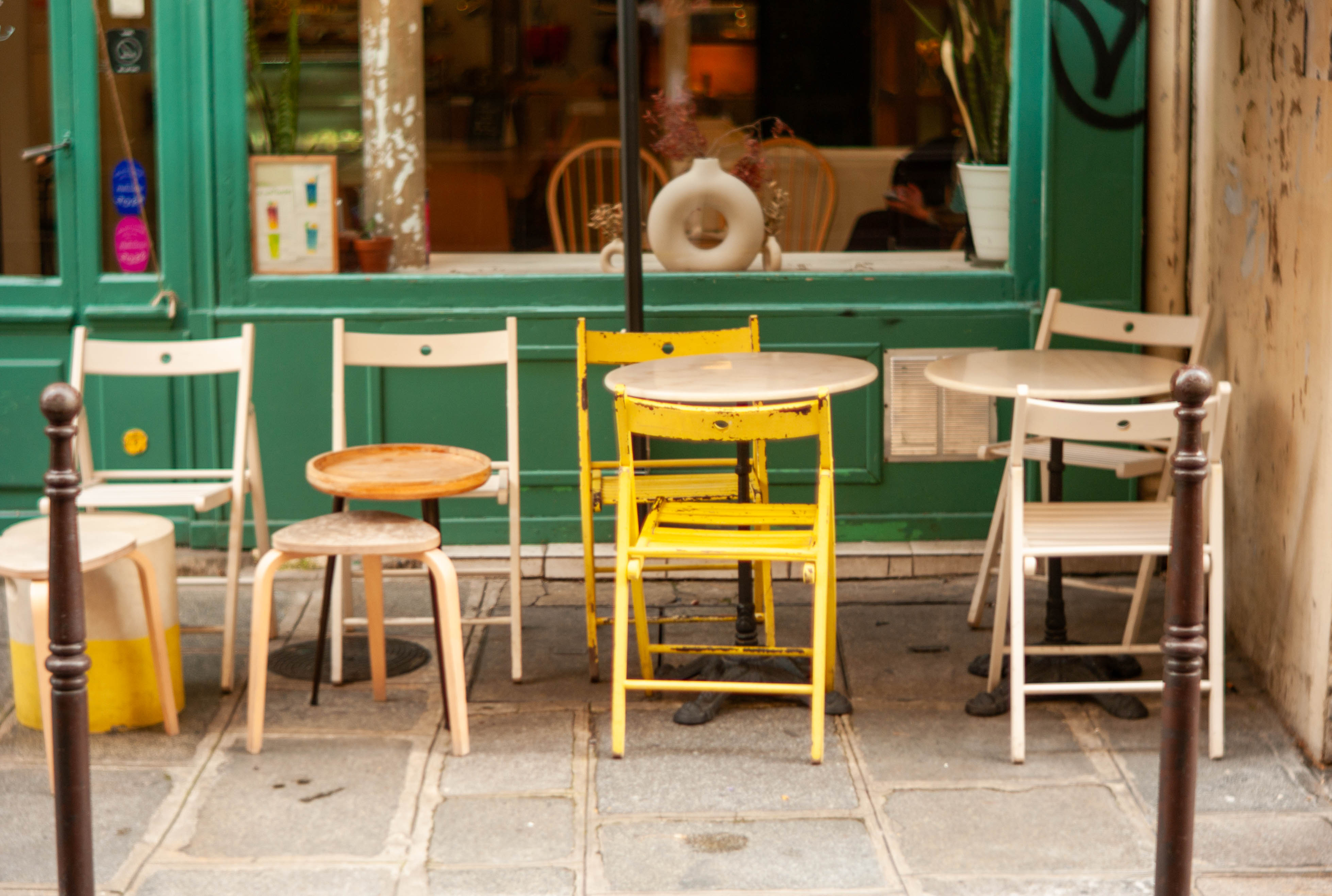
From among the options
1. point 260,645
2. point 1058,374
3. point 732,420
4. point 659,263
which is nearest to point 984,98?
point 659,263

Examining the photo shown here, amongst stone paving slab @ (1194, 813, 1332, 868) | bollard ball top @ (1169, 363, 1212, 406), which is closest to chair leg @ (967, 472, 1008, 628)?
stone paving slab @ (1194, 813, 1332, 868)

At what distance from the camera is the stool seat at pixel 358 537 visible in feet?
13.1

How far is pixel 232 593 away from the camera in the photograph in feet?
15.2

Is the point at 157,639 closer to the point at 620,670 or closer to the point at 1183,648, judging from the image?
the point at 620,670

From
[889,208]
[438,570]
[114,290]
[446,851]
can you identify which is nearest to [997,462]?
[889,208]

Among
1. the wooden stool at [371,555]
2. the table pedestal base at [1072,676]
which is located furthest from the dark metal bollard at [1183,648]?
the wooden stool at [371,555]

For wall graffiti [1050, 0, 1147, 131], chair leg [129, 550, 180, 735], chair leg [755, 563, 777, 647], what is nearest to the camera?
chair leg [129, 550, 180, 735]

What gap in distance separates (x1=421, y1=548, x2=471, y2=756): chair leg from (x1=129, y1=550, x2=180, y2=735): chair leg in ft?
2.52

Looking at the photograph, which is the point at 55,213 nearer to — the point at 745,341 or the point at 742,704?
the point at 745,341

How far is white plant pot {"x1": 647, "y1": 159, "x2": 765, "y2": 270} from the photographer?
18.9 ft

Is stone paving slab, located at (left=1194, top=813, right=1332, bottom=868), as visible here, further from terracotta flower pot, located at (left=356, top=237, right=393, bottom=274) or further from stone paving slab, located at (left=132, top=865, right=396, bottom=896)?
terracotta flower pot, located at (left=356, top=237, right=393, bottom=274)

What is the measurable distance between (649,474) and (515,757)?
1.16 meters

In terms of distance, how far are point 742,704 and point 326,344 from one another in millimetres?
2271

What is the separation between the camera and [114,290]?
5.73m
